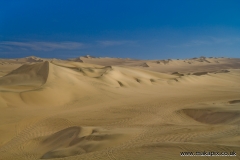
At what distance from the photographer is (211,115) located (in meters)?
11.5

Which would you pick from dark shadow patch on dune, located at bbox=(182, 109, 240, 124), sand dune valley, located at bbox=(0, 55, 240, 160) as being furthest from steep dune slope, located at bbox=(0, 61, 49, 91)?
dark shadow patch on dune, located at bbox=(182, 109, 240, 124)

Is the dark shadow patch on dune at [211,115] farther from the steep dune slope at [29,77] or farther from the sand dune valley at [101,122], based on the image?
the steep dune slope at [29,77]

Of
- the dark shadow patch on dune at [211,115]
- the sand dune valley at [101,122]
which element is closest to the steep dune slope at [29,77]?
the sand dune valley at [101,122]

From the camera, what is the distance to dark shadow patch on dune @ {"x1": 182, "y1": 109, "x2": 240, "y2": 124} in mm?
10288

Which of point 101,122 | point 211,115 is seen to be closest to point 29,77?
point 101,122

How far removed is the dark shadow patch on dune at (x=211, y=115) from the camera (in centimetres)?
1029

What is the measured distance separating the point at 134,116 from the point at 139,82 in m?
12.3

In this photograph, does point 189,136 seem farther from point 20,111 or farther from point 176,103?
point 20,111

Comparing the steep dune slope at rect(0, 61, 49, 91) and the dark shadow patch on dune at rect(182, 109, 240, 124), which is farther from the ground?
the steep dune slope at rect(0, 61, 49, 91)

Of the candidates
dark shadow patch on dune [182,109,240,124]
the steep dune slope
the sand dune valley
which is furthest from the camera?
the steep dune slope

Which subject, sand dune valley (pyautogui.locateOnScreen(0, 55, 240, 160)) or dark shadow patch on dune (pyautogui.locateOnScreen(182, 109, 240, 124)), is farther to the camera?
dark shadow patch on dune (pyautogui.locateOnScreen(182, 109, 240, 124))

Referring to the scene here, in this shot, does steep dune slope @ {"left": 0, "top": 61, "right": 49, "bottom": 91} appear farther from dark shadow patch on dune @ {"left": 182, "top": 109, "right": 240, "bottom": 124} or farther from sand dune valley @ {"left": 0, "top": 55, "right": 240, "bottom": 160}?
dark shadow patch on dune @ {"left": 182, "top": 109, "right": 240, "bottom": 124}

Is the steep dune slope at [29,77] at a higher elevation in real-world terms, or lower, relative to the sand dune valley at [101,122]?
higher

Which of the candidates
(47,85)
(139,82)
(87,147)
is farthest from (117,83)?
(87,147)
